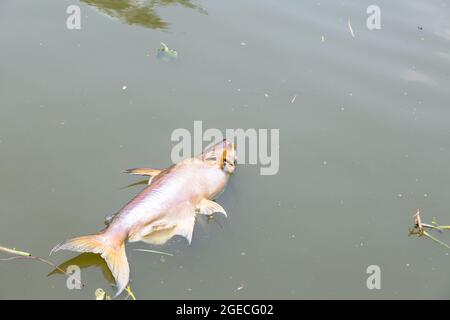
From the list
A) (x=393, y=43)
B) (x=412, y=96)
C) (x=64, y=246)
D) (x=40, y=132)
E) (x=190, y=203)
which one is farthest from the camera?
(x=393, y=43)

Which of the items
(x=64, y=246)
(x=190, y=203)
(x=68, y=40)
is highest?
(x=68, y=40)

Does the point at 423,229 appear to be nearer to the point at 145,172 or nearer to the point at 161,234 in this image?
the point at 161,234

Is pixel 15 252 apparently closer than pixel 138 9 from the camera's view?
Yes

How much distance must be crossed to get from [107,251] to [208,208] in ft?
2.67

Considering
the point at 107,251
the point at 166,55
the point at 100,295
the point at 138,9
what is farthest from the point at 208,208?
the point at 138,9

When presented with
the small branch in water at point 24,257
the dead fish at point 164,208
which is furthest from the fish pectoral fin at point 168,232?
the small branch in water at point 24,257

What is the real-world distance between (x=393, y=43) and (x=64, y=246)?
12.7 ft

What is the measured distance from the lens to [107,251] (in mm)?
3303

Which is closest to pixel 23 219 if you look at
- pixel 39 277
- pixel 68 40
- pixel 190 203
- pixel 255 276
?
pixel 39 277

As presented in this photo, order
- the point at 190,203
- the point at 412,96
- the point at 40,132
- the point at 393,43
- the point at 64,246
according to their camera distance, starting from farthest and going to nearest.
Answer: the point at 393,43 → the point at 412,96 → the point at 40,132 → the point at 190,203 → the point at 64,246

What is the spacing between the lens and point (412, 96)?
5.00m

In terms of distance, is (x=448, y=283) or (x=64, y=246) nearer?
(x=64, y=246)

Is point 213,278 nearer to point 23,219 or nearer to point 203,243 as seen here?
point 203,243

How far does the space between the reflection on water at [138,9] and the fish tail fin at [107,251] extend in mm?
2778
